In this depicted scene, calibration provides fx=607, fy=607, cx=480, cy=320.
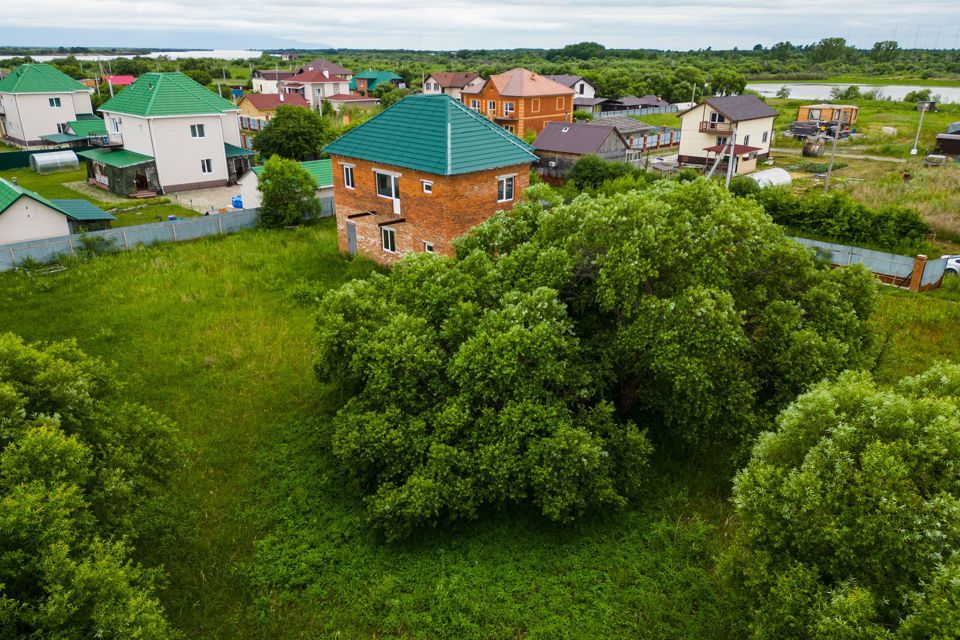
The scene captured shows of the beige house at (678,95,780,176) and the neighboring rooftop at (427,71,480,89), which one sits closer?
the beige house at (678,95,780,176)

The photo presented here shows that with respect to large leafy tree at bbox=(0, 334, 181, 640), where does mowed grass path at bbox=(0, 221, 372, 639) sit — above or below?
below

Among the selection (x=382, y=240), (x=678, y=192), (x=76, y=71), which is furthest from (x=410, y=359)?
(x=76, y=71)

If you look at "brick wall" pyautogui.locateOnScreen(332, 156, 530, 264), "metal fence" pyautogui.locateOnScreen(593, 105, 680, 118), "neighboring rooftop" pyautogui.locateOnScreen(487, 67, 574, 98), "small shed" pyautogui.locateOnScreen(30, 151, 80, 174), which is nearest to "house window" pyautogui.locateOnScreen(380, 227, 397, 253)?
"brick wall" pyautogui.locateOnScreen(332, 156, 530, 264)

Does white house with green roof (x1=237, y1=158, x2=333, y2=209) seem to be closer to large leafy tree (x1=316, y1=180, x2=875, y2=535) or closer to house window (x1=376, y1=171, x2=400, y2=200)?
house window (x1=376, y1=171, x2=400, y2=200)

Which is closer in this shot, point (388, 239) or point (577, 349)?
point (577, 349)

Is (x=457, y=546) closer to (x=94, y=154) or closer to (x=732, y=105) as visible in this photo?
(x=94, y=154)

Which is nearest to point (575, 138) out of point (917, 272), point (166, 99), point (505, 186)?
point (505, 186)

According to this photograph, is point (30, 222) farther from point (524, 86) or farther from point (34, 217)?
point (524, 86)
